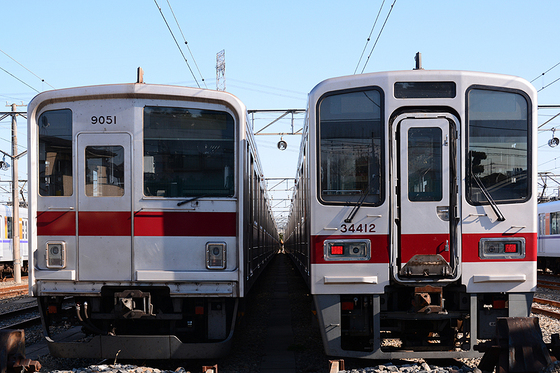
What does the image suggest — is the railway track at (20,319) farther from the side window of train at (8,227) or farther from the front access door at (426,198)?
the side window of train at (8,227)

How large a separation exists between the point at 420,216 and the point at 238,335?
11.8 feet

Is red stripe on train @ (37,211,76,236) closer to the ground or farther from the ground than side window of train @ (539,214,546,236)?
farther from the ground

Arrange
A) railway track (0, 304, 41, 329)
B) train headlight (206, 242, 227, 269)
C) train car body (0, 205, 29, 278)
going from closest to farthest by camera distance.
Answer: train headlight (206, 242, 227, 269), railway track (0, 304, 41, 329), train car body (0, 205, 29, 278)

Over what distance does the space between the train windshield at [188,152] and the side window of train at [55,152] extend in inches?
33.0

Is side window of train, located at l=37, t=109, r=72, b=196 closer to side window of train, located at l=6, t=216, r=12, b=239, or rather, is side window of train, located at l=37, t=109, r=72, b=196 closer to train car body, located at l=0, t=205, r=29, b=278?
train car body, located at l=0, t=205, r=29, b=278

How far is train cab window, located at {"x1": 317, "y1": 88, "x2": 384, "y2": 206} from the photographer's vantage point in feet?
18.2

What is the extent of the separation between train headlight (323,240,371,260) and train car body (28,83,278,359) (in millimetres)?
943

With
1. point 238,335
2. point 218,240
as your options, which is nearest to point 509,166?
point 218,240

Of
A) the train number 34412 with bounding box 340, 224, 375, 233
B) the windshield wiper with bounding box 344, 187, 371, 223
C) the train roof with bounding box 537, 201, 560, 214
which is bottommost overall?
the train roof with bounding box 537, 201, 560, 214

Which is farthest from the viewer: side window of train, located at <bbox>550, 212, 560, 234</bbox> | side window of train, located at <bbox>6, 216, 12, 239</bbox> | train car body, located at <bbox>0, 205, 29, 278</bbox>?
side window of train, located at <bbox>6, 216, 12, 239</bbox>

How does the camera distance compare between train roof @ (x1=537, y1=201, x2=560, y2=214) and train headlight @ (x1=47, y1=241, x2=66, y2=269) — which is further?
train roof @ (x1=537, y1=201, x2=560, y2=214)

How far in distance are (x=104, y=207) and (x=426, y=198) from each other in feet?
10.8

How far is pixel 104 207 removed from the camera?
577 centimetres

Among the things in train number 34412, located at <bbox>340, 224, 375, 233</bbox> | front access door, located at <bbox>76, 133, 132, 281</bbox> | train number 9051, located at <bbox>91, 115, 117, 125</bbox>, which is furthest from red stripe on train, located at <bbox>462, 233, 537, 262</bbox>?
train number 9051, located at <bbox>91, 115, 117, 125</bbox>
